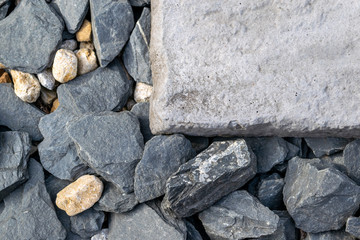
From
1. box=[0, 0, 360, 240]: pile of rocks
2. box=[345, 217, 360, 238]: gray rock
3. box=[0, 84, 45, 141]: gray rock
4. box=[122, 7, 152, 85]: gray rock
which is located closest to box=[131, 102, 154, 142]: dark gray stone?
box=[0, 0, 360, 240]: pile of rocks

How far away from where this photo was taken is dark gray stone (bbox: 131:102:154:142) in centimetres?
228

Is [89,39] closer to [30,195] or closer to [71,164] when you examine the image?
[71,164]

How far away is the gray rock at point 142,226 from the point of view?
6.92ft

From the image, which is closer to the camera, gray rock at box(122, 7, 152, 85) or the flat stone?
the flat stone

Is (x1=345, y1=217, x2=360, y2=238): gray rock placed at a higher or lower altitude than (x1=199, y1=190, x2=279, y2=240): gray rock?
higher

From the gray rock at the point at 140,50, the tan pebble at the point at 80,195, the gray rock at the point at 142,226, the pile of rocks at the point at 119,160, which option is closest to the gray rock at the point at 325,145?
the pile of rocks at the point at 119,160

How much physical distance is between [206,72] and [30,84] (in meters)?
0.91

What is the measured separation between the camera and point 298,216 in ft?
6.93

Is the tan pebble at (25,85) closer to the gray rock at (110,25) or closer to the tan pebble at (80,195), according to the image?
the gray rock at (110,25)

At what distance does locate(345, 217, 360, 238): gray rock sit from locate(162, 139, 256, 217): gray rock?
1.57ft

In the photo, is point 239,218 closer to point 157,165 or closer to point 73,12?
point 157,165

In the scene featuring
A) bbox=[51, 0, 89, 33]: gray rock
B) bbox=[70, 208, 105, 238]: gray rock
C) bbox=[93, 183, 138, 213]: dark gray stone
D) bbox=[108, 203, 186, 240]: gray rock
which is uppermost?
bbox=[51, 0, 89, 33]: gray rock

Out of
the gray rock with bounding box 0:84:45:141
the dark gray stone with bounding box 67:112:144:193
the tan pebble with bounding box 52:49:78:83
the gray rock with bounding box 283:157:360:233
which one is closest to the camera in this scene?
the gray rock with bounding box 283:157:360:233

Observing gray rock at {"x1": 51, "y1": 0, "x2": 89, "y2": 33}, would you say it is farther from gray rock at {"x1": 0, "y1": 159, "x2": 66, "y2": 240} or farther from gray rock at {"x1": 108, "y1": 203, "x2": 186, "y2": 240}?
gray rock at {"x1": 108, "y1": 203, "x2": 186, "y2": 240}
